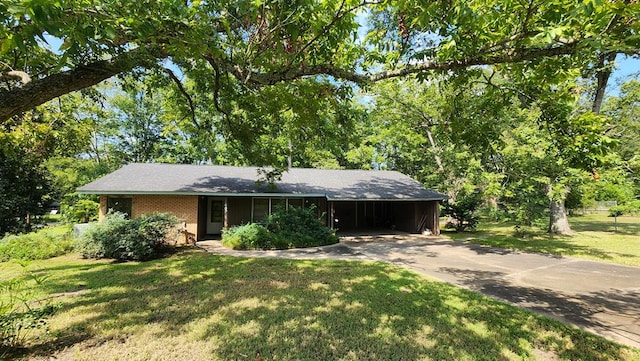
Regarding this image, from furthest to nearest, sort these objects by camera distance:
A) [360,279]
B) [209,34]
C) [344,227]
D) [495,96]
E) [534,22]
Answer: [344,227]
[360,279]
[495,96]
[534,22]
[209,34]

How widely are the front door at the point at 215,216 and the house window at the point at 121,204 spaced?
12.7ft

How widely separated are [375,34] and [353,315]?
5.50 metres

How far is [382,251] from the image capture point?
40.4 feet

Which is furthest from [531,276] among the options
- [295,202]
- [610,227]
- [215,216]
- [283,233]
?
[610,227]

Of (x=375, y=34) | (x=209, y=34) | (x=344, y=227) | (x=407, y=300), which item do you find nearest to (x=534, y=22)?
(x=375, y=34)

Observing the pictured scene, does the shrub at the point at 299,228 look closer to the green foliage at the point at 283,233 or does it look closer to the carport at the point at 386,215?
the green foliage at the point at 283,233

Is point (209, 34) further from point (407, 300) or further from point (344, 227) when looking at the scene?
point (344, 227)

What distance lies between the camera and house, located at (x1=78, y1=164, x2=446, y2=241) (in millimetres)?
13750

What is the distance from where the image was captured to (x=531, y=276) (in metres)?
8.14

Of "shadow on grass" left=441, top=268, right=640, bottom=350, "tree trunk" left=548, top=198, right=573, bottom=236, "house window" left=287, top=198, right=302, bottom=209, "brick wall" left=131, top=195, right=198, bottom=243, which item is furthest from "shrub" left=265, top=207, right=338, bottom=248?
"tree trunk" left=548, top=198, right=573, bottom=236

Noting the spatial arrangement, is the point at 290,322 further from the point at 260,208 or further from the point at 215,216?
the point at 215,216

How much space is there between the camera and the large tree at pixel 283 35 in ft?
10.6

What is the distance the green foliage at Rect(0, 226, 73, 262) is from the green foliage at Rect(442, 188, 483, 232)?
64.4 ft

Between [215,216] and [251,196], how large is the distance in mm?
2617
